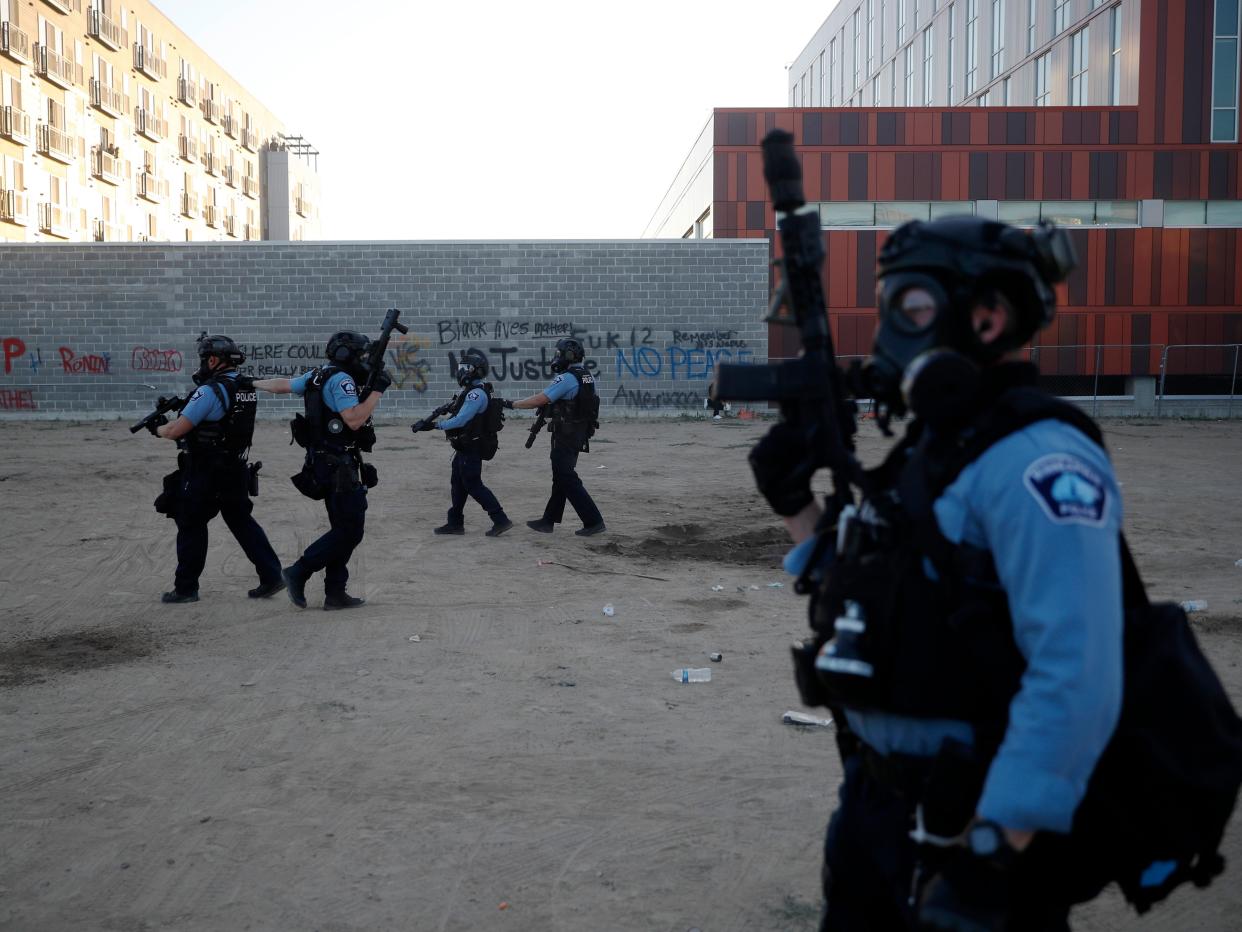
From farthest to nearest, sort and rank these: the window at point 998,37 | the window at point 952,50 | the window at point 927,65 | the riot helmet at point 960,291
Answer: the window at point 927,65 < the window at point 952,50 < the window at point 998,37 < the riot helmet at point 960,291

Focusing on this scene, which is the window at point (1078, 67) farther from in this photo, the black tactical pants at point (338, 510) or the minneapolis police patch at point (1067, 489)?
the minneapolis police patch at point (1067, 489)

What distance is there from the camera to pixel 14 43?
36062mm

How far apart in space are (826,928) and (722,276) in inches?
935

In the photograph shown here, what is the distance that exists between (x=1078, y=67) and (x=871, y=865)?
3899 cm

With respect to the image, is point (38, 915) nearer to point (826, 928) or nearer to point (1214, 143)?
point (826, 928)

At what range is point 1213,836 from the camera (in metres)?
1.87

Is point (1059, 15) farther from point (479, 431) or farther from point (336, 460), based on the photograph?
point (336, 460)

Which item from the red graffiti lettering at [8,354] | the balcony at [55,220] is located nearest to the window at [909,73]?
the balcony at [55,220]

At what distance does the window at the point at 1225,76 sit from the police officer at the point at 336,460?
103ft

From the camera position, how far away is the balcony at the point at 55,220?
38094 mm

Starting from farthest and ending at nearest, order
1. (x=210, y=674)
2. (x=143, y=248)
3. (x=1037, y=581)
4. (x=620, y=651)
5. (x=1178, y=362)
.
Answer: (x=1178, y=362)
(x=143, y=248)
(x=620, y=651)
(x=210, y=674)
(x=1037, y=581)

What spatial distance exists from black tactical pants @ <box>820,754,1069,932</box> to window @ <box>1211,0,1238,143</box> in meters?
34.9

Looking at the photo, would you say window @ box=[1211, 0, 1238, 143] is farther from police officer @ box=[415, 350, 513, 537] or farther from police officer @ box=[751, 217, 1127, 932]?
police officer @ box=[751, 217, 1127, 932]

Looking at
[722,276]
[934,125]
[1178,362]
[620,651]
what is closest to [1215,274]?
[1178,362]
